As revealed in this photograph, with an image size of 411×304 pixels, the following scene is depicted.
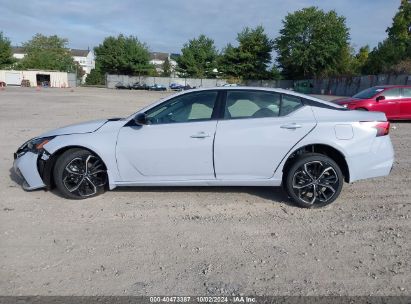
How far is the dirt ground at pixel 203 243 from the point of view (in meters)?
3.19

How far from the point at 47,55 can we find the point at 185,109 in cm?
10049

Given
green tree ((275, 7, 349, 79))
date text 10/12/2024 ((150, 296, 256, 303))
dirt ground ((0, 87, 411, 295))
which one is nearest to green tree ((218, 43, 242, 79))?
green tree ((275, 7, 349, 79))

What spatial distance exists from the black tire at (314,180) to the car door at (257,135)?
0.82 ft

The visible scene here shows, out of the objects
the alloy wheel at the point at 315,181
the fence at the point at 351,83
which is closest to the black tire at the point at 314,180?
the alloy wheel at the point at 315,181

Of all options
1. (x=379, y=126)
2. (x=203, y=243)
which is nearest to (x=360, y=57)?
(x=379, y=126)

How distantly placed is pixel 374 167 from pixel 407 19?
7119 cm

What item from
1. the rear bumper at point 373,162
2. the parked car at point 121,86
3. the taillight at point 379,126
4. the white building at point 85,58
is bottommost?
the rear bumper at point 373,162

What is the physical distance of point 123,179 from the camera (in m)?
4.99

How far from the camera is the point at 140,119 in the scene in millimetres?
4828

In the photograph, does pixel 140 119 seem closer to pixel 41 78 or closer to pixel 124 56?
pixel 124 56

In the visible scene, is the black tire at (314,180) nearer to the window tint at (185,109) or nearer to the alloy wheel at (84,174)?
the window tint at (185,109)

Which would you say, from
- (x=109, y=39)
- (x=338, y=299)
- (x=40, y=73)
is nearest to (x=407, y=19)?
(x=109, y=39)

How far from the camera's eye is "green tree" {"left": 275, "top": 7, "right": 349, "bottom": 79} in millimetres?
75938

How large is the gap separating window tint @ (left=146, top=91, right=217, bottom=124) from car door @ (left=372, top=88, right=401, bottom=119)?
10.1m
